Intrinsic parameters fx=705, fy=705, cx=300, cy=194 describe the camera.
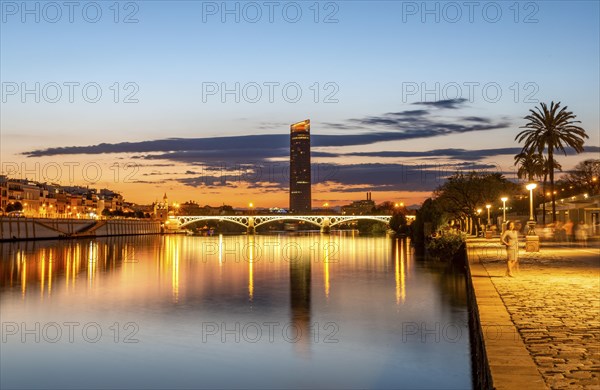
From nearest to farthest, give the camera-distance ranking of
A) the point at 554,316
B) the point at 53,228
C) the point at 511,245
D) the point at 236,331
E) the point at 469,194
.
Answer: the point at 554,316, the point at 511,245, the point at 236,331, the point at 469,194, the point at 53,228

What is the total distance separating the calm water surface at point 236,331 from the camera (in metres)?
20.4

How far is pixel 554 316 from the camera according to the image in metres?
16.1

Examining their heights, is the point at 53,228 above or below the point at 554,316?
above

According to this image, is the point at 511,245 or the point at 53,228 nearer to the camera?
the point at 511,245

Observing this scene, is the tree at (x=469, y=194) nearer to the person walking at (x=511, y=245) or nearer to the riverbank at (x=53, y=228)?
the person walking at (x=511, y=245)

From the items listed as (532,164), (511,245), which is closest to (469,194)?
(532,164)

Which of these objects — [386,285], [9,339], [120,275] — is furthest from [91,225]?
[9,339]

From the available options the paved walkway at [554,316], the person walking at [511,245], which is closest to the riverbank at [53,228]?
the person walking at [511,245]

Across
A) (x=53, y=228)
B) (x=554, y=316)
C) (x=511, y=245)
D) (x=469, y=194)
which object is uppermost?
(x=469, y=194)

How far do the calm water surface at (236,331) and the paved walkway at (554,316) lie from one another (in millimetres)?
2664

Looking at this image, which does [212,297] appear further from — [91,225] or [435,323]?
[91,225]

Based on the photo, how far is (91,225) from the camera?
583ft

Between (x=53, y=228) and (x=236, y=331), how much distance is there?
136m

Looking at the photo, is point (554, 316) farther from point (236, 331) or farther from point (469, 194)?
point (469, 194)
